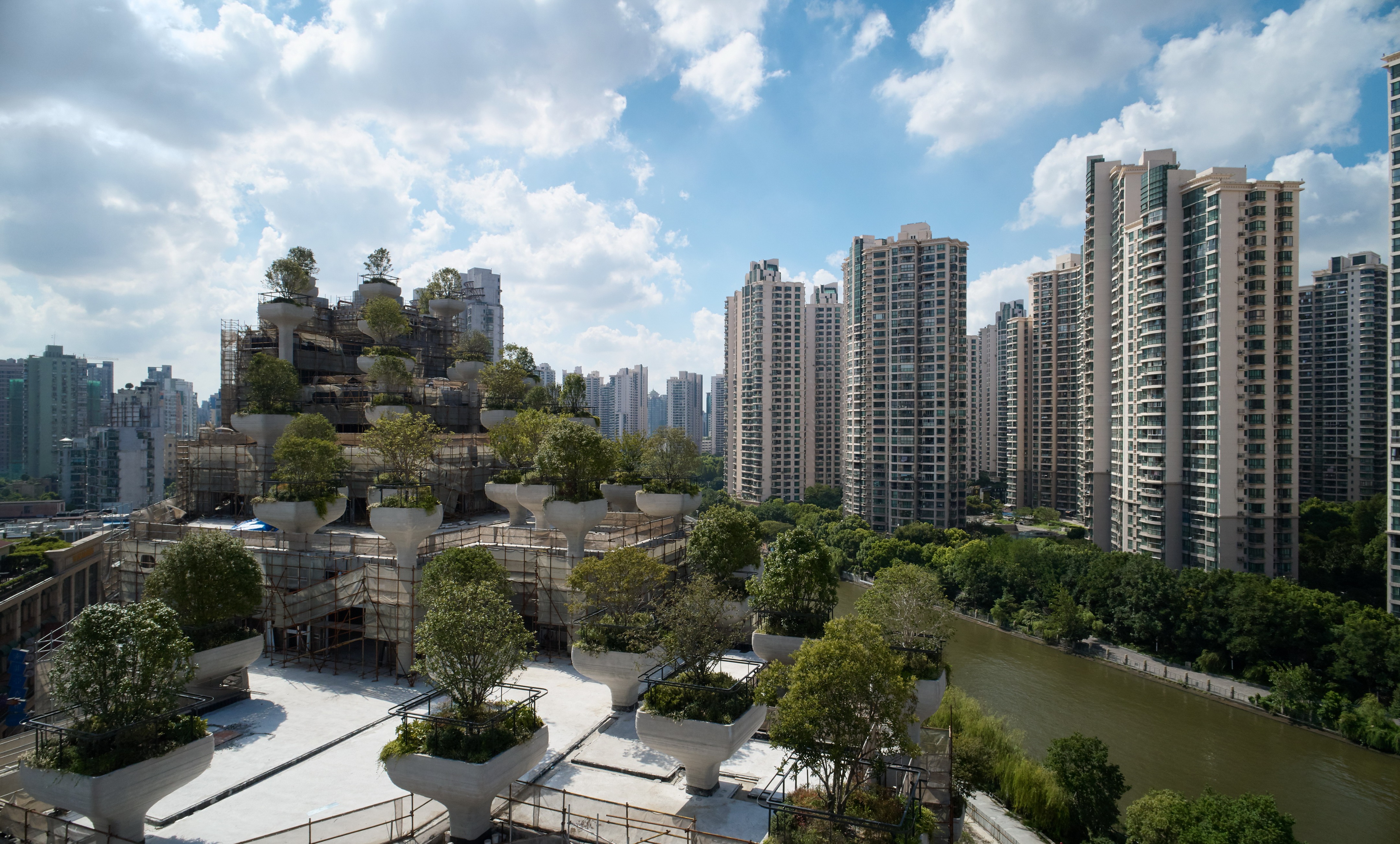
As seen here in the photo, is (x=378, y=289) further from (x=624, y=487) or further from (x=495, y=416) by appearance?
(x=624, y=487)

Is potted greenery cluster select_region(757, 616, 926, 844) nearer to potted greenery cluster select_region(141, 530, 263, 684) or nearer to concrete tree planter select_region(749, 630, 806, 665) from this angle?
concrete tree planter select_region(749, 630, 806, 665)

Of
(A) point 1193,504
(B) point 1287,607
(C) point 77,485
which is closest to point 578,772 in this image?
(B) point 1287,607

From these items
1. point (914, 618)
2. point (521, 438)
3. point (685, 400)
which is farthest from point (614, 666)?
point (685, 400)

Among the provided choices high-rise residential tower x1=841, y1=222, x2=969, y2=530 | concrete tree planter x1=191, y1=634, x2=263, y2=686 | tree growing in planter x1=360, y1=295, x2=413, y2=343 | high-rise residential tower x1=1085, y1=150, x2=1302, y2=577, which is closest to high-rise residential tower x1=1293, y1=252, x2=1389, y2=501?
high-rise residential tower x1=1085, y1=150, x2=1302, y2=577

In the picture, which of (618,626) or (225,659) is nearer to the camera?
(618,626)

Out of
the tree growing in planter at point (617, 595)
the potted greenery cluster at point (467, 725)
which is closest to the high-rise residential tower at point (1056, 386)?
the tree growing in planter at point (617, 595)

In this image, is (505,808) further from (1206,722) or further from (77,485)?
(77,485)
